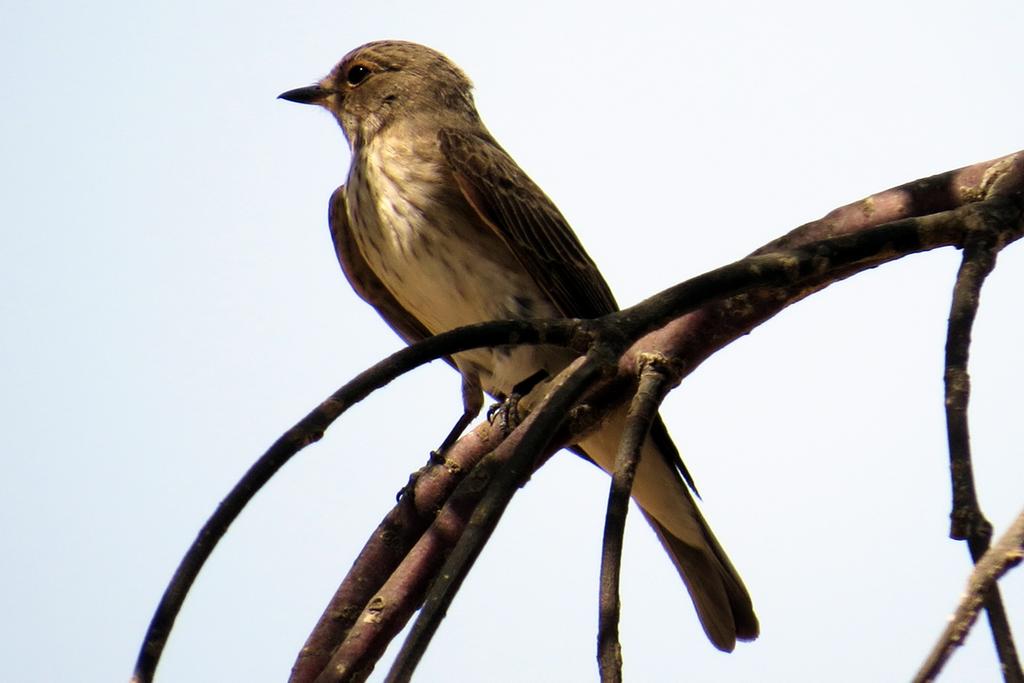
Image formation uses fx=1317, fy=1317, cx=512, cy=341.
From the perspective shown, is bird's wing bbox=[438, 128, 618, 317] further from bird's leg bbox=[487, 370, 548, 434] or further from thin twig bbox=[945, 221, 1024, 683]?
thin twig bbox=[945, 221, 1024, 683]

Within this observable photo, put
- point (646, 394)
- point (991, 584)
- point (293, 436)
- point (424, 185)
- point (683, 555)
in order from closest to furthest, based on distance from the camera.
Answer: point (991, 584), point (293, 436), point (646, 394), point (683, 555), point (424, 185)

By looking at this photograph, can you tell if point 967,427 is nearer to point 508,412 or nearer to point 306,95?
point 508,412

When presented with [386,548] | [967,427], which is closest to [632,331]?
[967,427]

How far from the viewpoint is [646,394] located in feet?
7.75

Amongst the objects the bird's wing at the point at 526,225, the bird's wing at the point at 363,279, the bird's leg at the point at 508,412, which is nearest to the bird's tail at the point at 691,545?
the bird's leg at the point at 508,412

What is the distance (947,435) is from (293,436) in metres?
1.01

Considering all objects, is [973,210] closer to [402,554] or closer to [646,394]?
[646,394]

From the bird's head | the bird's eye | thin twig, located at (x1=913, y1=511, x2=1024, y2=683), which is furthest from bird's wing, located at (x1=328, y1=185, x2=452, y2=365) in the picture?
thin twig, located at (x1=913, y1=511, x2=1024, y2=683)

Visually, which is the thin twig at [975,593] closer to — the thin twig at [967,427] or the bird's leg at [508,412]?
the thin twig at [967,427]

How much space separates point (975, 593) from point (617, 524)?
654 mm

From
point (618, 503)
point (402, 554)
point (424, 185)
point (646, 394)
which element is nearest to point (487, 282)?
point (424, 185)

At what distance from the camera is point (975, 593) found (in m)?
1.52

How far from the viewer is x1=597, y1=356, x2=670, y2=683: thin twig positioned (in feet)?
5.97

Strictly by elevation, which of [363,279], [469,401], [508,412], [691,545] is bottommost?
[691,545]
